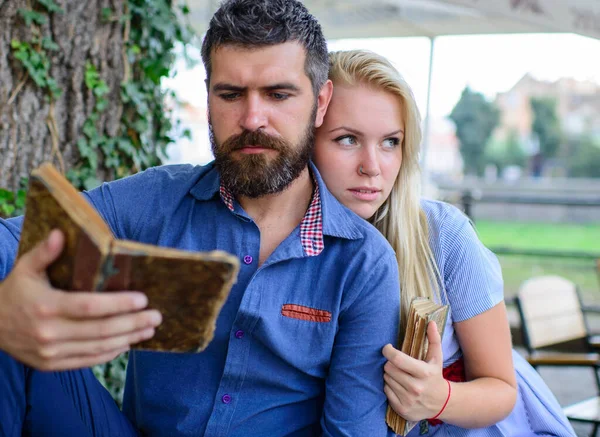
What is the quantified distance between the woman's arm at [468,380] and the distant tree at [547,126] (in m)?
40.6

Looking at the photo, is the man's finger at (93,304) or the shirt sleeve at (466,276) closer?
the man's finger at (93,304)

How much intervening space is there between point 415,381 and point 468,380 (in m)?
0.43

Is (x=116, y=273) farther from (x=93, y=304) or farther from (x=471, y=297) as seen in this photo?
(x=471, y=297)

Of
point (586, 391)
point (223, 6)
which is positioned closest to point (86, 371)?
point (223, 6)

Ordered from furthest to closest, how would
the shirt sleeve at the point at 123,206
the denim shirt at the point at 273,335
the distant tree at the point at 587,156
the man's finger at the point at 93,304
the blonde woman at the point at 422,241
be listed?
the distant tree at the point at 587,156
the blonde woman at the point at 422,241
the shirt sleeve at the point at 123,206
the denim shirt at the point at 273,335
the man's finger at the point at 93,304

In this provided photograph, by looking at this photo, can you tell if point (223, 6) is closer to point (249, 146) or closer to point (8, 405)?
point (249, 146)

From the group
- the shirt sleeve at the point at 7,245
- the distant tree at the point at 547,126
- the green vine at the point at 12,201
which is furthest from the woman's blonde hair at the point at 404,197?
the distant tree at the point at 547,126

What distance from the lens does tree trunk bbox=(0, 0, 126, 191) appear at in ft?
8.28

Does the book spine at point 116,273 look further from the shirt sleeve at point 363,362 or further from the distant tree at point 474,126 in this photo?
the distant tree at point 474,126

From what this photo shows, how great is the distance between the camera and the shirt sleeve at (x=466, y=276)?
81.0 inches

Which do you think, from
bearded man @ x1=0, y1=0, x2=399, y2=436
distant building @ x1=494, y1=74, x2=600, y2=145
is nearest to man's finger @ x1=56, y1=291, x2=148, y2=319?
bearded man @ x1=0, y1=0, x2=399, y2=436

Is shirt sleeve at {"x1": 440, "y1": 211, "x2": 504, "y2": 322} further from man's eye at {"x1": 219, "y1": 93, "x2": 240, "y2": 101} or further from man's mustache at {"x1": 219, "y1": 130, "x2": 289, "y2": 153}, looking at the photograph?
man's eye at {"x1": 219, "y1": 93, "x2": 240, "y2": 101}

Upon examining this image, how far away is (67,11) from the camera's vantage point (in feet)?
8.61

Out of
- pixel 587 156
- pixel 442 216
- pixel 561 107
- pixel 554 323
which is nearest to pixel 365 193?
pixel 442 216
